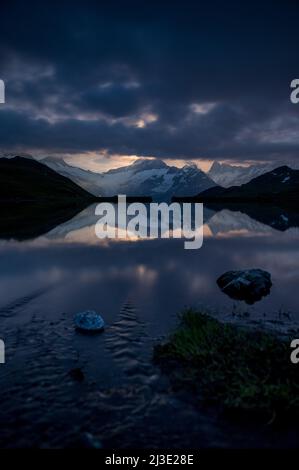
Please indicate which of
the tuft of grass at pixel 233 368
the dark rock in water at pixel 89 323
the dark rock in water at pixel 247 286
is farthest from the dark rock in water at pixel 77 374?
the dark rock in water at pixel 247 286

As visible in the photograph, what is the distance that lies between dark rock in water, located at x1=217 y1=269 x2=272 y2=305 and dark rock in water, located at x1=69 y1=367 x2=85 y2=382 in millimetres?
11663

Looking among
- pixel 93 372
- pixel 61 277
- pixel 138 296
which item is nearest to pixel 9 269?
pixel 61 277

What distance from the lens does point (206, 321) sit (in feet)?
52.7

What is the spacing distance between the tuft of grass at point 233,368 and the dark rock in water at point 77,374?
105 inches

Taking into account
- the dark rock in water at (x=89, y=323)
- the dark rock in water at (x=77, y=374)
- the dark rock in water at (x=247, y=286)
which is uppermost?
the dark rock in water at (x=247, y=286)

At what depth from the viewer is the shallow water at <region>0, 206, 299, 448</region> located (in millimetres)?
9547

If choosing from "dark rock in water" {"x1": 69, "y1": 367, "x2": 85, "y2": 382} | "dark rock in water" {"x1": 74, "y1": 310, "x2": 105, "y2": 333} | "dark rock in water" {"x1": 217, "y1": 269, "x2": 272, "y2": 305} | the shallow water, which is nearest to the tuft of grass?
the shallow water

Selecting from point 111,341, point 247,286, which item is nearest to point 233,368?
point 111,341

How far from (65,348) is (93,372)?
235cm

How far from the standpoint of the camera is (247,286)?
22.9m

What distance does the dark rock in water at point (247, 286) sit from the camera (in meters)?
22.4

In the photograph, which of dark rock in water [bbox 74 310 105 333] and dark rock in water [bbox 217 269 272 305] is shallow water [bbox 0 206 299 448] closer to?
dark rock in water [bbox 74 310 105 333]

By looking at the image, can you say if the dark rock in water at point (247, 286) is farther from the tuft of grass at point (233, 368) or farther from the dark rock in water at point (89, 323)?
the dark rock in water at point (89, 323)
